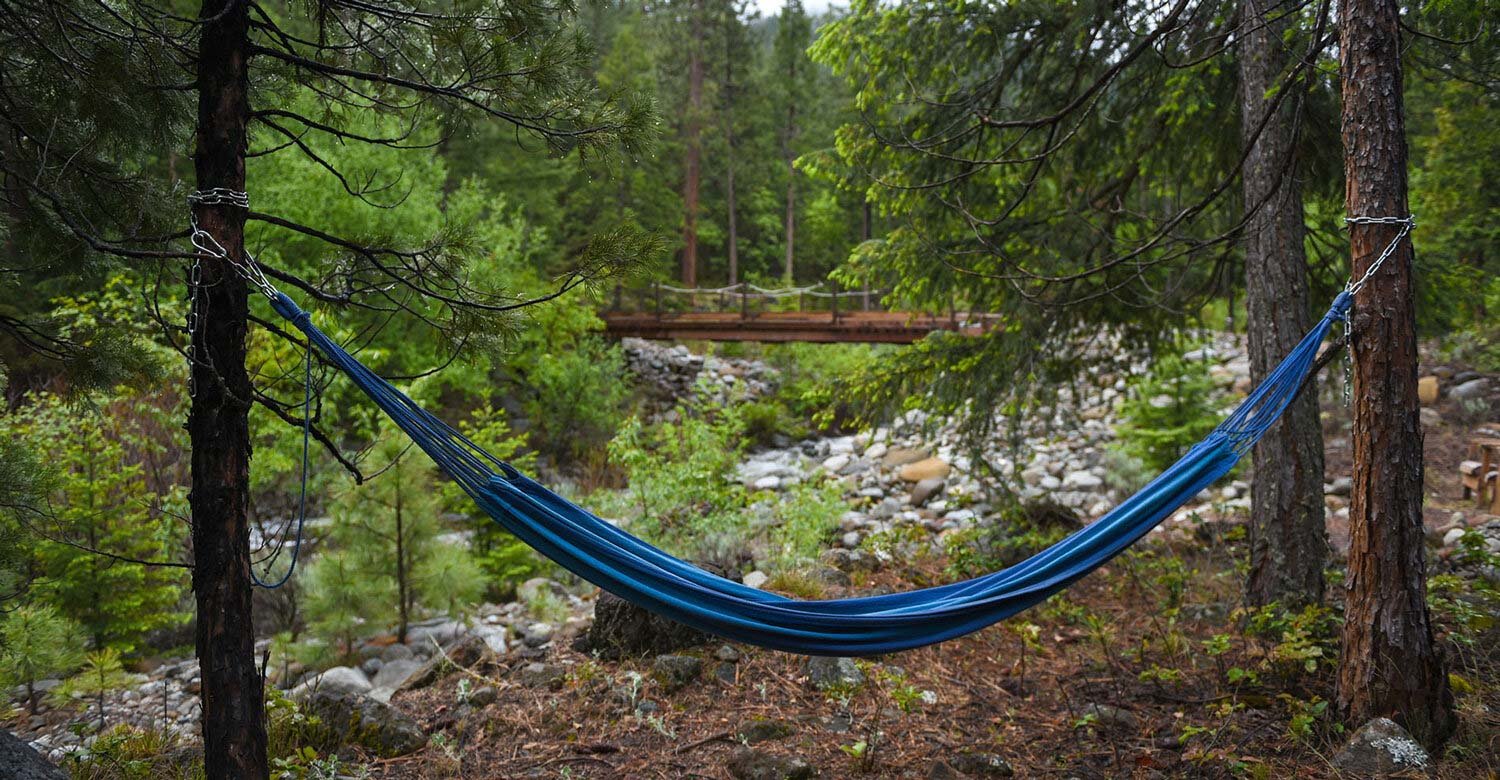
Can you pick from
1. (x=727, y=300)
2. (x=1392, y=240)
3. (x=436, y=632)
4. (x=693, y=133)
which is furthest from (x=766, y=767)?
(x=693, y=133)

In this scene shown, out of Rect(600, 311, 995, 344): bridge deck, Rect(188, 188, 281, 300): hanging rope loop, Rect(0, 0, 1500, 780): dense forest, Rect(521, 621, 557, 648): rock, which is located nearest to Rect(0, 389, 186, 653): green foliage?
Rect(0, 0, 1500, 780): dense forest

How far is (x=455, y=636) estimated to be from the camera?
4656mm

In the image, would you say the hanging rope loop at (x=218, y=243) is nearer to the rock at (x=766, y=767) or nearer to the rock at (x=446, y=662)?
the rock at (x=766, y=767)

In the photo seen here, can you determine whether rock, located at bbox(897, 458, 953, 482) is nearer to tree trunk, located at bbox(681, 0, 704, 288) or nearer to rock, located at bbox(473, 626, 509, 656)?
rock, located at bbox(473, 626, 509, 656)

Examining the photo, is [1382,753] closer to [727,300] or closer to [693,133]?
[727,300]

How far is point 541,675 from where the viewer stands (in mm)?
3264

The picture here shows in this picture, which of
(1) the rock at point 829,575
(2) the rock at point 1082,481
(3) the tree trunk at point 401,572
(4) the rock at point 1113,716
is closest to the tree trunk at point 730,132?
(2) the rock at point 1082,481

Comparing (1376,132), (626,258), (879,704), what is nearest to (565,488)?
(879,704)

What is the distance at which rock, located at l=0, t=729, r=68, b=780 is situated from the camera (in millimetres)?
1733

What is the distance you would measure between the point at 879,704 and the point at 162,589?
381 cm

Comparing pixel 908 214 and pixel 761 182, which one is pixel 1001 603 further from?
pixel 761 182

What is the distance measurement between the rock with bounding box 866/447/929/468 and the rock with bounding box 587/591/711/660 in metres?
4.85

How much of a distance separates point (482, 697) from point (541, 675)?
24 cm

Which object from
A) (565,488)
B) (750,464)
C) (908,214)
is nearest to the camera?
(908,214)
